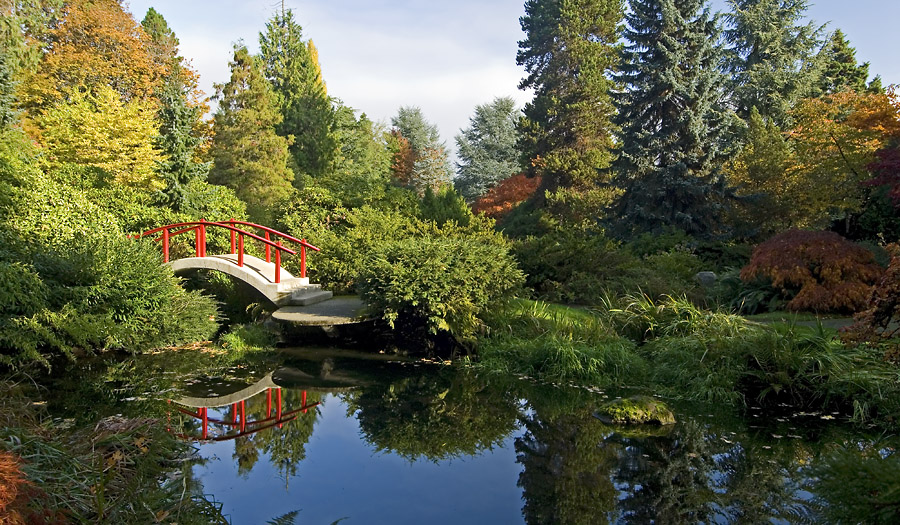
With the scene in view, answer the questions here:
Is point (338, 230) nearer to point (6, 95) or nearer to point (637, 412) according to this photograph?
point (637, 412)

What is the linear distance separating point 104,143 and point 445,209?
972 cm

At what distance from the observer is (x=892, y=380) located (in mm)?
6840

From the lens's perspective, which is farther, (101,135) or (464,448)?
(101,135)

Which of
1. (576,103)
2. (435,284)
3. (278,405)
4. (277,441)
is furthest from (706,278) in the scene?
(576,103)

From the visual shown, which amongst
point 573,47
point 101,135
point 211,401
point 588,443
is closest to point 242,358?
point 211,401

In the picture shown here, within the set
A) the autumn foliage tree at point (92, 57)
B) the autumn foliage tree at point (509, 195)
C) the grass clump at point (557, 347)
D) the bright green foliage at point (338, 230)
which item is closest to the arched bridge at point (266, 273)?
the bright green foliage at point (338, 230)

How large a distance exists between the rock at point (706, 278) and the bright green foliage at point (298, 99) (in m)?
17.7

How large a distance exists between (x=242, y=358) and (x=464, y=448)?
16.8 ft

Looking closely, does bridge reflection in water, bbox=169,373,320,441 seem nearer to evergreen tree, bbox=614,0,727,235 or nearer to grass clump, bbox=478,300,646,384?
grass clump, bbox=478,300,646,384

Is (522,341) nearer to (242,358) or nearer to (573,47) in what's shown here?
(242,358)

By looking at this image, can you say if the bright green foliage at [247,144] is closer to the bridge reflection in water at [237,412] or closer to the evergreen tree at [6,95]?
the evergreen tree at [6,95]

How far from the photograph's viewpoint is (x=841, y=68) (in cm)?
3058

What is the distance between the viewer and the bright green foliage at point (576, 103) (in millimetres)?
25156

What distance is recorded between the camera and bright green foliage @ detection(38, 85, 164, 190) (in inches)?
683
